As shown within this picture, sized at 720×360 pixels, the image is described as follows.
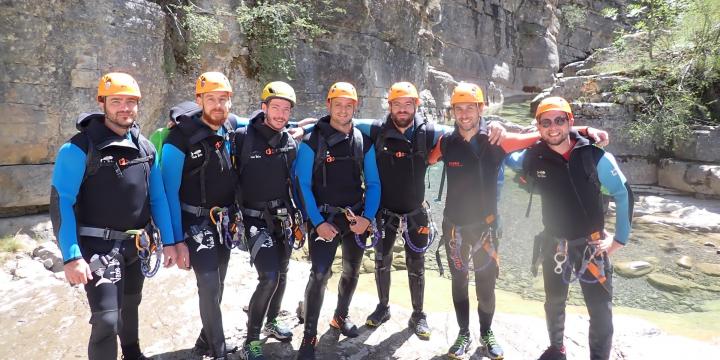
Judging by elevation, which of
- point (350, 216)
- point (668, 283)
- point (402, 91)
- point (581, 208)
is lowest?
point (668, 283)

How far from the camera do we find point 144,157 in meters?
3.36

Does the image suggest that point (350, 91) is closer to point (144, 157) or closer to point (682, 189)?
point (144, 157)

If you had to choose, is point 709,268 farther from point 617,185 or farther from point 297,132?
point 297,132

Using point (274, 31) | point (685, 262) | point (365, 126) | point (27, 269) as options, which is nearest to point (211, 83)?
point (365, 126)

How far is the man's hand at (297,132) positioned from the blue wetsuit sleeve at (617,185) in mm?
2624

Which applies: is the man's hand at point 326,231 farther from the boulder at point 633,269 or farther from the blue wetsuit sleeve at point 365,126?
the boulder at point 633,269

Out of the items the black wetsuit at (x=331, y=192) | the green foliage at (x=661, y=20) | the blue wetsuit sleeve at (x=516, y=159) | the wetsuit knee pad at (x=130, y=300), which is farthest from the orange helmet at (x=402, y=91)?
the green foliage at (x=661, y=20)

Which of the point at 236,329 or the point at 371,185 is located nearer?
the point at 371,185

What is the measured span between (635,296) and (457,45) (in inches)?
1141

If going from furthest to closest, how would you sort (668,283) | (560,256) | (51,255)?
(668,283)
(51,255)
(560,256)

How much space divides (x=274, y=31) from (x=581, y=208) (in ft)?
32.3

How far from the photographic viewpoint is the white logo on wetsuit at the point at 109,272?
10.1ft

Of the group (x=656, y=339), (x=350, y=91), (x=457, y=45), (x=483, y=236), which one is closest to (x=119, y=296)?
(x=350, y=91)

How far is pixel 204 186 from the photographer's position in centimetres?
366
